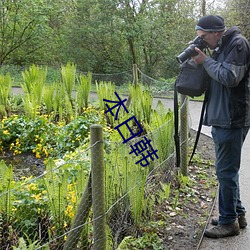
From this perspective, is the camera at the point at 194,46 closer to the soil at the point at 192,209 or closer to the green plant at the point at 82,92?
the soil at the point at 192,209

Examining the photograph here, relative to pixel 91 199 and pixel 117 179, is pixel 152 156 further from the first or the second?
pixel 91 199

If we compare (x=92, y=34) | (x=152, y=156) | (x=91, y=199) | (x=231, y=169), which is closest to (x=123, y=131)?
(x=152, y=156)

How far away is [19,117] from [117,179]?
3734 millimetres

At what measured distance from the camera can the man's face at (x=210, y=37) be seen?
9.93ft

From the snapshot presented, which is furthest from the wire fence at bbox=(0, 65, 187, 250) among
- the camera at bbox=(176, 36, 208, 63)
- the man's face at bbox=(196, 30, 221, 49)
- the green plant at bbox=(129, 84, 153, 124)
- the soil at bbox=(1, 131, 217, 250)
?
the green plant at bbox=(129, 84, 153, 124)

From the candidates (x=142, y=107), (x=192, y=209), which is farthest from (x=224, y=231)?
(x=142, y=107)

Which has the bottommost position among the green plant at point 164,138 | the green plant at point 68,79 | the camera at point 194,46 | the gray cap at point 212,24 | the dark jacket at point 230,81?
the green plant at point 164,138

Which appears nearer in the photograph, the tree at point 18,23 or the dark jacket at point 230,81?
the dark jacket at point 230,81

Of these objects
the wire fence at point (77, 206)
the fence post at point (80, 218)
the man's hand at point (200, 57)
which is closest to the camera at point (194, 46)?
the man's hand at point (200, 57)

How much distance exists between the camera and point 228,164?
122 inches

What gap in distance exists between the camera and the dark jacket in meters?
2.83

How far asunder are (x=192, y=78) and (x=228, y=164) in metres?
0.78

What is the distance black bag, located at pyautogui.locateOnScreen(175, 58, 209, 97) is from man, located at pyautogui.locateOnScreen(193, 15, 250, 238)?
0.06m

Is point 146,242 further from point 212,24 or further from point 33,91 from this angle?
point 33,91
